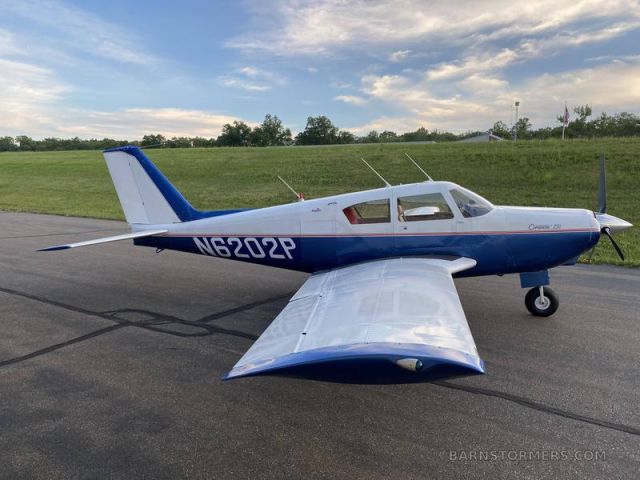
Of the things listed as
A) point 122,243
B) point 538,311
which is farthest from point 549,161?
point 122,243

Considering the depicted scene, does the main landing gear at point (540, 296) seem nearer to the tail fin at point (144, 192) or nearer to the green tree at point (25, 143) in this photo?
the tail fin at point (144, 192)

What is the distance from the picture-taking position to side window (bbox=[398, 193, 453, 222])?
243 inches

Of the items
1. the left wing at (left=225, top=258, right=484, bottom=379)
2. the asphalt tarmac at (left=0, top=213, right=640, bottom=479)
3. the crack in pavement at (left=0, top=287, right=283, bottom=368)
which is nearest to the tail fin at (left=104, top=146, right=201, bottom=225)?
the asphalt tarmac at (left=0, top=213, right=640, bottom=479)

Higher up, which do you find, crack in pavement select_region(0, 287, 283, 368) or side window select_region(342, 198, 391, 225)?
side window select_region(342, 198, 391, 225)

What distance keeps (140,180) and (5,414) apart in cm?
465

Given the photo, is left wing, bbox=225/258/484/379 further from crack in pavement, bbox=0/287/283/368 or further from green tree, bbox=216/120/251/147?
green tree, bbox=216/120/251/147

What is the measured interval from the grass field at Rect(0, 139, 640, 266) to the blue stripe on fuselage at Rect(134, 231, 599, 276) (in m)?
5.04

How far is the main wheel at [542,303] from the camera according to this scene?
629 centimetres

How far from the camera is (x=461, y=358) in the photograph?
2988mm

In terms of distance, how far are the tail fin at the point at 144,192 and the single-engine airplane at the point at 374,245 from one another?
0.06 ft

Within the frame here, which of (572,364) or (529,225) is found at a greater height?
(529,225)

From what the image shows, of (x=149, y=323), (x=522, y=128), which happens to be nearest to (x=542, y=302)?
(x=149, y=323)

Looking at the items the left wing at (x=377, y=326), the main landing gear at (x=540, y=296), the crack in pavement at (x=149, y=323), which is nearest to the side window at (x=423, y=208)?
the left wing at (x=377, y=326)

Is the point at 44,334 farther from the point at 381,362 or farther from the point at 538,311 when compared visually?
the point at 538,311
